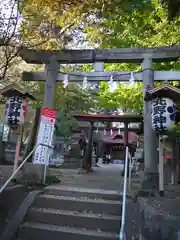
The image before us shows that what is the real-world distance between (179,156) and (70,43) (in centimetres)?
617

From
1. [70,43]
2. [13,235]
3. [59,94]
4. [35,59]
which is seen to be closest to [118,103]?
[59,94]

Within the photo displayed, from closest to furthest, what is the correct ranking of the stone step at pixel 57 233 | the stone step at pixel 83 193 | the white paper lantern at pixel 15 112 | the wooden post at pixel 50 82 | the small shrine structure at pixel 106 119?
the stone step at pixel 57 233, the stone step at pixel 83 193, the white paper lantern at pixel 15 112, the wooden post at pixel 50 82, the small shrine structure at pixel 106 119

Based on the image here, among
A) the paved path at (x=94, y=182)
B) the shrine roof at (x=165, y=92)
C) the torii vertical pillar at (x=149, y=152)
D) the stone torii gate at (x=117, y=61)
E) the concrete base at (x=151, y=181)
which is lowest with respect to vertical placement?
the paved path at (x=94, y=182)

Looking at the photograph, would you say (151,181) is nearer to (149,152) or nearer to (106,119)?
(149,152)

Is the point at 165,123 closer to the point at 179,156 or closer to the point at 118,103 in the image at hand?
the point at 179,156

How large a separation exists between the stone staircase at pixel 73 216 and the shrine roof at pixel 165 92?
2.53 meters

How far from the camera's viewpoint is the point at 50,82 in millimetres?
7867

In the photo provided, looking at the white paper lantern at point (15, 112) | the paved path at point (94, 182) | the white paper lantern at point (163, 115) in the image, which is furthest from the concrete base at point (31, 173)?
the white paper lantern at point (163, 115)

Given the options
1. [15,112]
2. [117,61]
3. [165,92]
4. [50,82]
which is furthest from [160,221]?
[50,82]

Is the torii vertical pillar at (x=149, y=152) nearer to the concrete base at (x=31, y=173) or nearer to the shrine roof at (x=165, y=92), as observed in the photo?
the shrine roof at (x=165, y=92)

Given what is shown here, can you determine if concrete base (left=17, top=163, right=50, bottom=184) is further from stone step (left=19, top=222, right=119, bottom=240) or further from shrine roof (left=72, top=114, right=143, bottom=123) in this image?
shrine roof (left=72, top=114, right=143, bottom=123)

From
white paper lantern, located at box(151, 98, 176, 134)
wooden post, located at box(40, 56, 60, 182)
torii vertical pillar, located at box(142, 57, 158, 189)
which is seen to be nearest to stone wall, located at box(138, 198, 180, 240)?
torii vertical pillar, located at box(142, 57, 158, 189)

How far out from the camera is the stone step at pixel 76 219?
522cm

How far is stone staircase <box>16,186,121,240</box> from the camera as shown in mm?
5078
